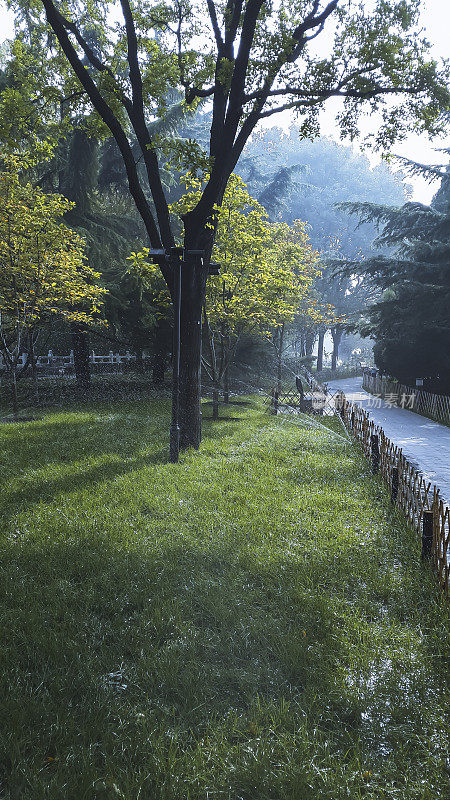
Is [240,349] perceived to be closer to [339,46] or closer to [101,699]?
[339,46]

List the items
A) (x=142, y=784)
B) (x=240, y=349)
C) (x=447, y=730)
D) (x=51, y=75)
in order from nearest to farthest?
(x=142, y=784)
(x=447, y=730)
(x=51, y=75)
(x=240, y=349)

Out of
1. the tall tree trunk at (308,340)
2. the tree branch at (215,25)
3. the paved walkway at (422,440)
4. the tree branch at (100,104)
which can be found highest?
the tree branch at (215,25)

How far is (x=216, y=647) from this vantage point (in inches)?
148

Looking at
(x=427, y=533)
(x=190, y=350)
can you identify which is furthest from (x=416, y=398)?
(x=427, y=533)

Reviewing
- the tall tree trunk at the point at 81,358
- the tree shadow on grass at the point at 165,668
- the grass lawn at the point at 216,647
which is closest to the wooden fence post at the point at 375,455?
the grass lawn at the point at 216,647

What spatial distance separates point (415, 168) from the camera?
20.7 m

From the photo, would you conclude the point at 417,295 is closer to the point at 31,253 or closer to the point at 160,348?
the point at 160,348

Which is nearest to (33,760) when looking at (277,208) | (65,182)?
(65,182)

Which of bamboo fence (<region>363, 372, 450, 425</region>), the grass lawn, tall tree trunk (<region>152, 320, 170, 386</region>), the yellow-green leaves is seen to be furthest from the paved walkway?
the yellow-green leaves

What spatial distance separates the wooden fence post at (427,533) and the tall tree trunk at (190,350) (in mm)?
6047

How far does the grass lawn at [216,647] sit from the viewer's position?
105 inches

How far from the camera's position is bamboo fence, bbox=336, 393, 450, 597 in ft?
16.0

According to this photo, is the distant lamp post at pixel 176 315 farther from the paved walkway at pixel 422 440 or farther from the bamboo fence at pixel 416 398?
the bamboo fence at pixel 416 398

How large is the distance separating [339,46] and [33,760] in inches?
464
